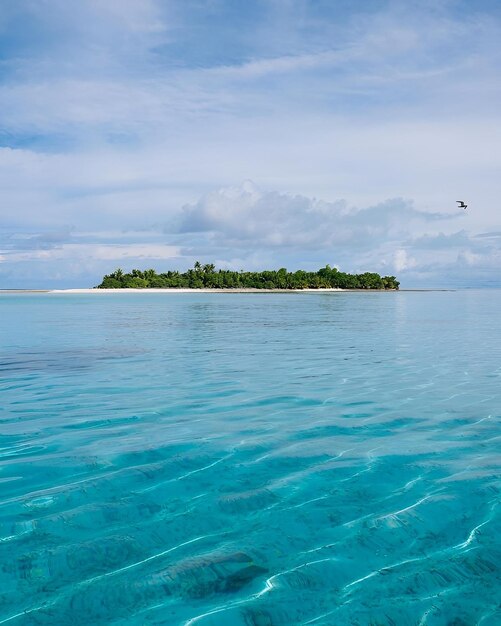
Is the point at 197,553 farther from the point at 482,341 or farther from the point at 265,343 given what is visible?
the point at 482,341

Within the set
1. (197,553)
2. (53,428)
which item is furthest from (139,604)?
(53,428)

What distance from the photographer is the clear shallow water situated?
5539 mm

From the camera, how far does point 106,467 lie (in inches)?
374

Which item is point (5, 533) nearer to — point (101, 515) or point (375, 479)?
point (101, 515)

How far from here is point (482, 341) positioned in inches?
1225

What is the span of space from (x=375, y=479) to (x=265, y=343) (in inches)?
852

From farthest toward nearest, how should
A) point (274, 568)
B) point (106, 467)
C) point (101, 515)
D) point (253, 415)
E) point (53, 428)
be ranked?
point (253, 415)
point (53, 428)
point (106, 467)
point (101, 515)
point (274, 568)

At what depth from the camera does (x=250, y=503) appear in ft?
26.0

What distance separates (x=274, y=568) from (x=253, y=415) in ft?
24.1

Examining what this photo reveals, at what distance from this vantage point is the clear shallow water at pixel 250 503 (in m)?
5.54

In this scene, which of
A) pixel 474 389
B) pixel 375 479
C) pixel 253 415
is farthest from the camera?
pixel 474 389

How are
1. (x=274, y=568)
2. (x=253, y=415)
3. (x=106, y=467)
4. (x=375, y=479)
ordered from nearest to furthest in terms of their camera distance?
(x=274, y=568) < (x=375, y=479) < (x=106, y=467) < (x=253, y=415)

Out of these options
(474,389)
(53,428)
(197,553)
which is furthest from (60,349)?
(197,553)

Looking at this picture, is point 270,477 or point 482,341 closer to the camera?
point 270,477
